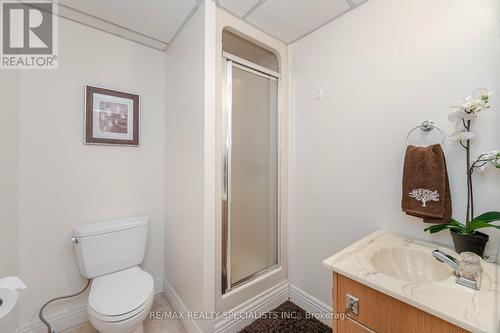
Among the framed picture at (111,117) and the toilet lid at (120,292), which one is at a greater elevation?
the framed picture at (111,117)

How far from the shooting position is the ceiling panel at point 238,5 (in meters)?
1.40

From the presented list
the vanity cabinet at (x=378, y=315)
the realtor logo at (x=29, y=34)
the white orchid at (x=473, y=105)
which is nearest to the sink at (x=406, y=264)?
the vanity cabinet at (x=378, y=315)

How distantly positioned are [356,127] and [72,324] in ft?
8.60

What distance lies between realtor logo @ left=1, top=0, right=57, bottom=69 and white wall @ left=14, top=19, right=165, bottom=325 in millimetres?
61

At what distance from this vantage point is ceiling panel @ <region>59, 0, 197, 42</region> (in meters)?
1.42

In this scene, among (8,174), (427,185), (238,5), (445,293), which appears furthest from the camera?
(238,5)

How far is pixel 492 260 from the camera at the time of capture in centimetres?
97

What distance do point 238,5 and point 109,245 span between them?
1995 millimetres

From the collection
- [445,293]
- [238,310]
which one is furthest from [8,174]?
[445,293]

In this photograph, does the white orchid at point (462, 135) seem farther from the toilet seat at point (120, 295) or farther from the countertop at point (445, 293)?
the toilet seat at point (120, 295)

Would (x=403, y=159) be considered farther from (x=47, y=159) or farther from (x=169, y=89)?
(x=47, y=159)

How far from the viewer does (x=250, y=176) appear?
1.79 metres

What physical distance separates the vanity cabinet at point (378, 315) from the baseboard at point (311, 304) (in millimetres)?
844

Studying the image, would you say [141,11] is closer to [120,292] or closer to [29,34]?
[29,34]
